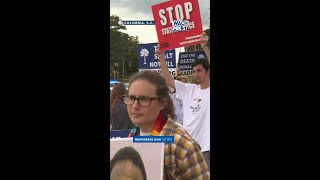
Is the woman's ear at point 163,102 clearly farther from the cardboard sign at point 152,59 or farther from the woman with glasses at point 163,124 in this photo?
the cardboard sign at point 152,59

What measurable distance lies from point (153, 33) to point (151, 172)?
1263mm

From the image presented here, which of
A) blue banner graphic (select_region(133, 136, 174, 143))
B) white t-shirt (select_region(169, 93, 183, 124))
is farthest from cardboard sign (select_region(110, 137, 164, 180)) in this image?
white t-shirt (select_region(169, 93, 183, 124))

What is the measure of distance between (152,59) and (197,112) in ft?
2.07

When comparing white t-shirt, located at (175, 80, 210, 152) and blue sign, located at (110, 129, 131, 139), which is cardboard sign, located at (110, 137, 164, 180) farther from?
white t-shirt, located at (175, 80, 210, 152)

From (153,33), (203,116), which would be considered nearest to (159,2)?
(153,33)

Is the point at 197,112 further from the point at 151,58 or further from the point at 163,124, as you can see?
the point at 151,58

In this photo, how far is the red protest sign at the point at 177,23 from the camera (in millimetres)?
4992

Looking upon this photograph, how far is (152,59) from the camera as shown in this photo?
504 cm

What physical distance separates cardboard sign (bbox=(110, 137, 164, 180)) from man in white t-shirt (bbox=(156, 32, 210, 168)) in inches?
13.7

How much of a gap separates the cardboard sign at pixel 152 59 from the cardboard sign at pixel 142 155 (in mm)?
676

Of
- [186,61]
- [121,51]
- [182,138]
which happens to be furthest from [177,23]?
[182,138]

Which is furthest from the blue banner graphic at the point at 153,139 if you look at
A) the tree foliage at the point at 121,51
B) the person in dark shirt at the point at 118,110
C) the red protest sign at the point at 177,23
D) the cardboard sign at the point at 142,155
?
the red protest sign at the point at 177,23

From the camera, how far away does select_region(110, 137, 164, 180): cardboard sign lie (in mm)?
5043

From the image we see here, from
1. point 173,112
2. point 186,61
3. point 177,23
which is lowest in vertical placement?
point 173,112
